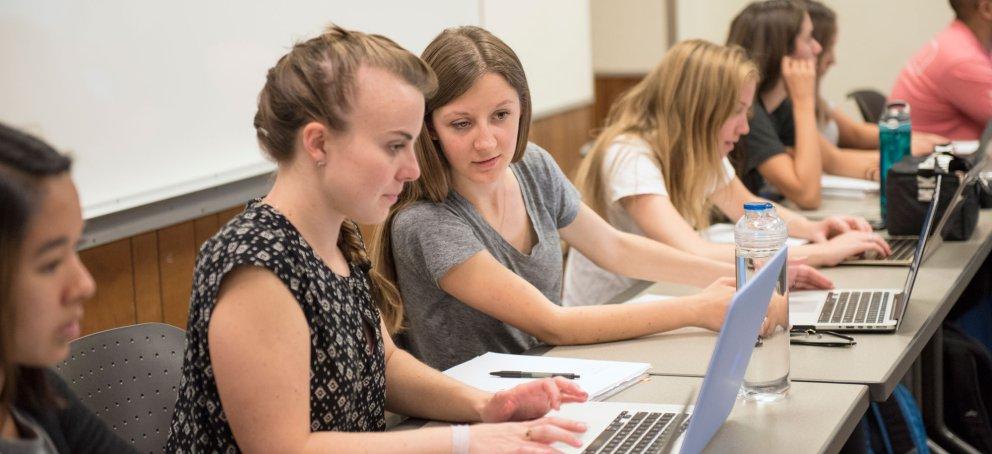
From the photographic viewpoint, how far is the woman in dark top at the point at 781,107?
3.16 metres

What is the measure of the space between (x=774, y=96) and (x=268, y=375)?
8.00ft

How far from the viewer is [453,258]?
6.06 feet

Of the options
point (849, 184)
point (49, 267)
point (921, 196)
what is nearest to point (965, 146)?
point (849, 184)

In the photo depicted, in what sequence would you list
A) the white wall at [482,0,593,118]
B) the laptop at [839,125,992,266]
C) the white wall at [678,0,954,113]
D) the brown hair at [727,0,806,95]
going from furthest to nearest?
1. the white wall at [678,0,954,113]
2. the white wall at [482,0,593,118]
3. the brown hair at [727,0,806,95]
4. the laptop at [839,125,992,266]

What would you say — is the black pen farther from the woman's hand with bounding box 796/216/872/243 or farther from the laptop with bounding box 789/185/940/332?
the woman's hand with bounding box 796/216/872/243

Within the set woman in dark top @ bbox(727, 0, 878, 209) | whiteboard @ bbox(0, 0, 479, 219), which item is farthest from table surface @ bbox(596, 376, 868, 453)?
woman in dark top @ bbox(727, 0, 878, 209)

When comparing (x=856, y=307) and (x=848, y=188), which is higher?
(x=856, y=307)

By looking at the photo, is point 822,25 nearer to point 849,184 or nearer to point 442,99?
point 849,184

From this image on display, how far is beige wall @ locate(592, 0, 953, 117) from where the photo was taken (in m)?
5.64

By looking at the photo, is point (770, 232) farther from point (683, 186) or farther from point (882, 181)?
point (882, 181)

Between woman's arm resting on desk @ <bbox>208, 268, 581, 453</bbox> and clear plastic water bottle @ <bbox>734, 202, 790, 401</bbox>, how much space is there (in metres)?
0.42

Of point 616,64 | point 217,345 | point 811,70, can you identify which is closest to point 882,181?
point 811,70

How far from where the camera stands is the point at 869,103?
4.34m

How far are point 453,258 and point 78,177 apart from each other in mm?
960
